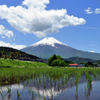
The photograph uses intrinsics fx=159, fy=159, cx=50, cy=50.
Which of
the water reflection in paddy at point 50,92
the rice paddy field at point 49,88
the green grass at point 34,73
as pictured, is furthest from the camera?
the green grass at point 34,73

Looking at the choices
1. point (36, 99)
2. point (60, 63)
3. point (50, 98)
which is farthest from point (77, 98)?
point (60, 63)

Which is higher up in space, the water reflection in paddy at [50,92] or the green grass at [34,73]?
the green grass at [34,73]

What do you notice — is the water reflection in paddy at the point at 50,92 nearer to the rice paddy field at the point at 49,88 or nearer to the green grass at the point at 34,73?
the rice paddy field at the point at 49,88

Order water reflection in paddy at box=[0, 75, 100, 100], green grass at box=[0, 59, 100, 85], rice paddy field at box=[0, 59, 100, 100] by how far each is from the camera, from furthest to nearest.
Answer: green grass at box=[0, 59, 100, 85] → rice paddy field at box=[0, 59, 100, 100] → water reflection in paddy at box=[0, 75, 100, 100]

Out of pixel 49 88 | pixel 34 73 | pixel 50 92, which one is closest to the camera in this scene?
pixel 50 92

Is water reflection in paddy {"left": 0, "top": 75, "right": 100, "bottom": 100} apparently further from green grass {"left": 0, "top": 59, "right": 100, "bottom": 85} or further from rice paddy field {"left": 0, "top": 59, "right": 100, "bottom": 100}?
green grass {"left": 0, "top": 59, "right": 100, "bottom": 85}

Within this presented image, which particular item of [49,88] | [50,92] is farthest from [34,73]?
[50,92]

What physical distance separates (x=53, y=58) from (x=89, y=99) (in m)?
109

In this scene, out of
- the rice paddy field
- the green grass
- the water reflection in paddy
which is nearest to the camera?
the water reflection in paddy

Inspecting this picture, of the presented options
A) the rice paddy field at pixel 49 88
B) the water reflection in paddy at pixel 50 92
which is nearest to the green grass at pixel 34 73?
the rice paddy field at pixel 49 88

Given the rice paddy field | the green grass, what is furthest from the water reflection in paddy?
the green grass

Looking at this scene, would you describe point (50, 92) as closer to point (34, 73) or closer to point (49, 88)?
point (49, 88)

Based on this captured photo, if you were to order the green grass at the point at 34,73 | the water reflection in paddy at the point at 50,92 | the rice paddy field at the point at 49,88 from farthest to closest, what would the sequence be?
1. the green grass at the point at 34,73
2. the rice paddy field at the point at 49,88
3. the water reflection in paddy at the point at 50,92

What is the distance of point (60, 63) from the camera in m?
117
